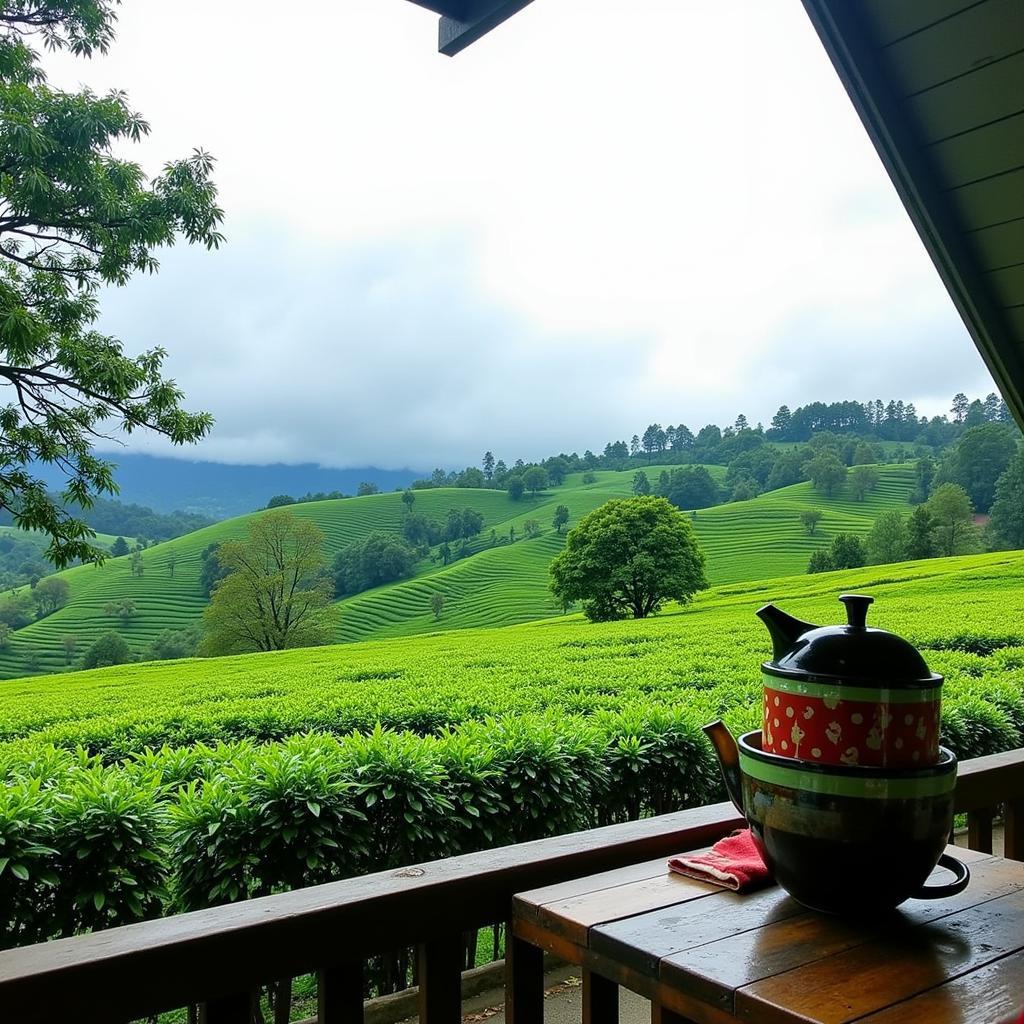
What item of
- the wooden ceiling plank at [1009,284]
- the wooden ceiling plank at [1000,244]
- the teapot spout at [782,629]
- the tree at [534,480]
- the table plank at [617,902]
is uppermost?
the tree at [534,480]

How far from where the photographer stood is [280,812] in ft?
7.30

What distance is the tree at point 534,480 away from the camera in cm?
6166

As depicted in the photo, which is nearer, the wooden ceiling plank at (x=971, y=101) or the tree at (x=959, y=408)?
the wooden ceiling plank at (x=971, y=101)

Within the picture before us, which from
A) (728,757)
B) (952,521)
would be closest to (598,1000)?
(728,757)

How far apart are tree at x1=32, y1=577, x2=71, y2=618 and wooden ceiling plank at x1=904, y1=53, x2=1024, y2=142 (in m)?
39.9

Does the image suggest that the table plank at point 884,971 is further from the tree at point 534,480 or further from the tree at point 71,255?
the tree at point 534,480

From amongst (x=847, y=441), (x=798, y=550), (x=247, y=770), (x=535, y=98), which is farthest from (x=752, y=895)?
(x=847, y=441)

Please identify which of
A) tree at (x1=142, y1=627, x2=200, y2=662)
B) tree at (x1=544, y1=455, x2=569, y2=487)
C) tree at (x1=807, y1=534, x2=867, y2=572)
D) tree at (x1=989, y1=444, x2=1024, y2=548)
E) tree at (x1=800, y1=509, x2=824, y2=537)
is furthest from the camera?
tree at (x1=544, y1=455, x2=569, y2=487)

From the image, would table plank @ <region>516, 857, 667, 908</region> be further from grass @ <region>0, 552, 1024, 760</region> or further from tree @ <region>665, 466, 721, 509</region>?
tree @ <region>665, 466, 721, 509</region>

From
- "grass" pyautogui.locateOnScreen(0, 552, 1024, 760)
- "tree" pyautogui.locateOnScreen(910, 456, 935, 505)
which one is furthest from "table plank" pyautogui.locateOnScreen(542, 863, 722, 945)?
"tree" pyautogui.locateOnScreen(910, 456, 935, 505)

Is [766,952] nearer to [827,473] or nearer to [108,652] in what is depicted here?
[108,652]

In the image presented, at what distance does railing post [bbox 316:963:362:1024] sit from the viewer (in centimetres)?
96

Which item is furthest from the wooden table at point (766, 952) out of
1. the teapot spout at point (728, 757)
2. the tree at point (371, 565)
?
the tree at point (371, 565)

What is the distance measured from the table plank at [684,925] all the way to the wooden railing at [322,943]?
22 centimetres
